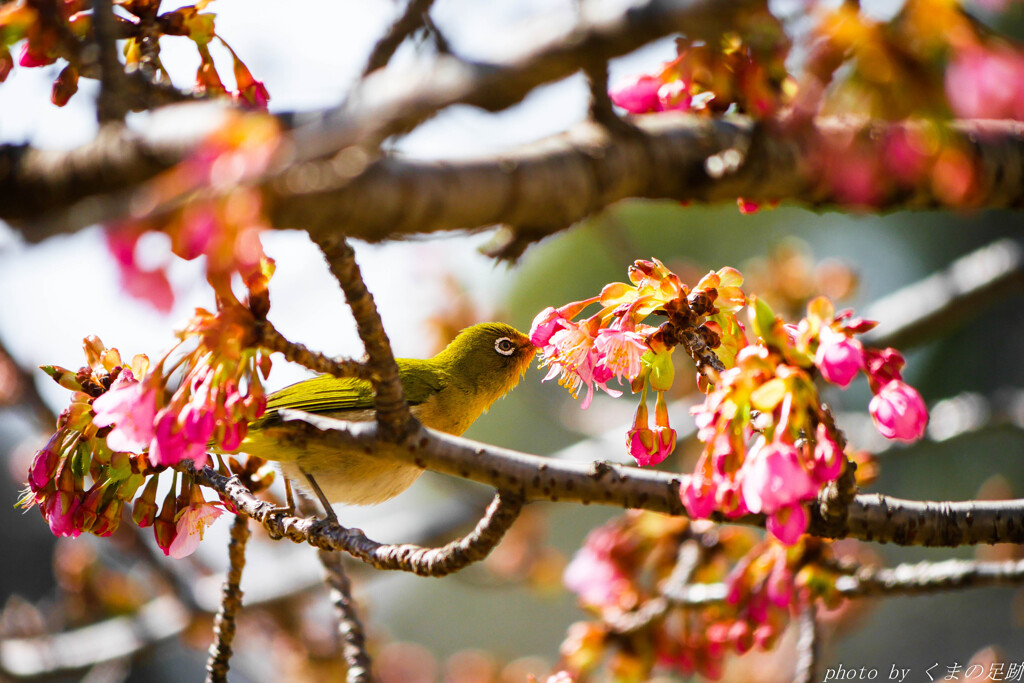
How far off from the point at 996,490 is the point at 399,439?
5.03 metres

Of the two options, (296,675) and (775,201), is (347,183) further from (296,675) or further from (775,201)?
(296,675)

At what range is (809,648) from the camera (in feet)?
9.19

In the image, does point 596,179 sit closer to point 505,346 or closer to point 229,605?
point 229,605

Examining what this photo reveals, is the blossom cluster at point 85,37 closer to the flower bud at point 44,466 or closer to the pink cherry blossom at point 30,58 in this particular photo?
the pink cherry blossom at point 30,58

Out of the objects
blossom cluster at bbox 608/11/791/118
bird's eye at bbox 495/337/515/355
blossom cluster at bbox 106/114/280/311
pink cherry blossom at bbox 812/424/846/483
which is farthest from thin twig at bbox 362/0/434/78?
bird's eye at bbox 495/337/515/355

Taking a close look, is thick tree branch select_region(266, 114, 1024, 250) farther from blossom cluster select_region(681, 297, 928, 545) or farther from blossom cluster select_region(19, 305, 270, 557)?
blossom cluster select_region(19, 305, 270, 557)

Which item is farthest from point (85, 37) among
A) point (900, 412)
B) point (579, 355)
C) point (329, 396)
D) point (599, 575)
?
point (599, 575)

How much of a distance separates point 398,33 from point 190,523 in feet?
4.35

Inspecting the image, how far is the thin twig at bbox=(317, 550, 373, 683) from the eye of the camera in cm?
240

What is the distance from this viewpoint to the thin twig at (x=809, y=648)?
2721mm

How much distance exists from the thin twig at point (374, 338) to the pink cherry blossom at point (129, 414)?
437 mm

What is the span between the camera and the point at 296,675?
18.0ft

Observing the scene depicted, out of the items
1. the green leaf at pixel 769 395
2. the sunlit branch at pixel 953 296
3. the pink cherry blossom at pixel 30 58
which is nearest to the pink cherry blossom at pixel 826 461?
the green leaf at pixel 769 395

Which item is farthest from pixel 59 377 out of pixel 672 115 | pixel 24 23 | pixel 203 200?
pixel 672 115
